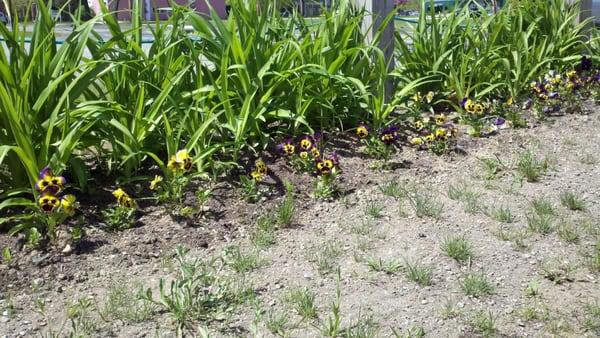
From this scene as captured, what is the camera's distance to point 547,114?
17.2 ft

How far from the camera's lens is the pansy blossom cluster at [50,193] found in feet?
9.57

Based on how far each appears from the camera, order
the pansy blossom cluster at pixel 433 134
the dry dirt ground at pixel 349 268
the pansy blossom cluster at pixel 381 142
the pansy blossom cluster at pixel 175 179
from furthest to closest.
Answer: the pansy blossom cluster at pixel 433 134 < the pansy blossom cluster at pixel 381 142 < the pansy blossom cluster at pixel 175 179 < the dry dirt ground at pixel 349 268

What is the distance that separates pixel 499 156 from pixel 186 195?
202cm

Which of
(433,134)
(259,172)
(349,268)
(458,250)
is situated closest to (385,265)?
(349,268)

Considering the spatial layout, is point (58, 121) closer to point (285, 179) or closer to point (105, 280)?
point (105, 280)

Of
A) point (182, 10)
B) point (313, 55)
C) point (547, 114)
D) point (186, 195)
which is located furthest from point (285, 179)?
point (547, 114)

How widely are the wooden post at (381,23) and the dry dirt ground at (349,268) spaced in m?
1.39

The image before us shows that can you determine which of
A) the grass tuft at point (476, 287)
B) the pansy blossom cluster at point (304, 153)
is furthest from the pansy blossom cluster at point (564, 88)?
the grass tuft at point (476, 287)

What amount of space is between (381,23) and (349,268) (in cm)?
253

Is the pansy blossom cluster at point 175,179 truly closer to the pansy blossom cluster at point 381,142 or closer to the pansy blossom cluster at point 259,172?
the pansy blossom cluster at point 259,172

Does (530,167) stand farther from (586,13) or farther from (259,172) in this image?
(586,13)

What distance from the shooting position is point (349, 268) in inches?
115

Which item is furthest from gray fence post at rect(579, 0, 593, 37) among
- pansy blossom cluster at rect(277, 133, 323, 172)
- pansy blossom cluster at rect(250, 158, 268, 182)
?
pansy blossom cluster at rect(250, 158, 268, 182)

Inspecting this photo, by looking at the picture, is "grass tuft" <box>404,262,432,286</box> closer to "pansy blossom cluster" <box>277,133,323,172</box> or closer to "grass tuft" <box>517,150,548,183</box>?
"pansy blossom cluster" <box>277,133,323,172</box>
